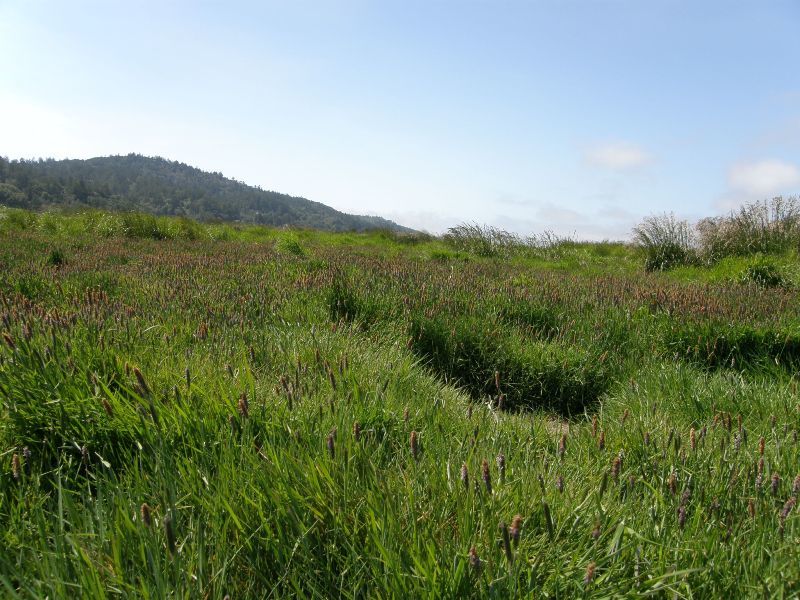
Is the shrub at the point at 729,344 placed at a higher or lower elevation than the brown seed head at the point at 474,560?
higher

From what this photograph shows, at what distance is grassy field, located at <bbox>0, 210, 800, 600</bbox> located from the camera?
4.70 feet

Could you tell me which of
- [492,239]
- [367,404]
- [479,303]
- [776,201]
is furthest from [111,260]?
[776,201]

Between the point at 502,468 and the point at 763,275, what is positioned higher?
the point at 763,275

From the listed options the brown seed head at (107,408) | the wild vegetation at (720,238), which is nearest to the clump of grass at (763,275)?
the wild vegetation at (720,238)

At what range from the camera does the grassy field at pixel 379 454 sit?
4.70 feet

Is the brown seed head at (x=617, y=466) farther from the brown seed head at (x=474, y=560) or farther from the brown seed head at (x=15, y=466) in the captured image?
the brown seed head at (x=15, y=466)

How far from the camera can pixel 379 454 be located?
2.10 m

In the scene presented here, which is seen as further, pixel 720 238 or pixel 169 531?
pixel 720 238

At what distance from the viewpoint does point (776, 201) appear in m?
14.4

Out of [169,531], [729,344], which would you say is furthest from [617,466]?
[729,344]

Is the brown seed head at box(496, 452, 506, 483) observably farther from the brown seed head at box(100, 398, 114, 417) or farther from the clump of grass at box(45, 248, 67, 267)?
the clump of grass at box(45, 248, 67, 267)

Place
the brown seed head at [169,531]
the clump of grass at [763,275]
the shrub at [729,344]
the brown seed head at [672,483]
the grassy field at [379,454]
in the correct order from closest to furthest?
1. the brown seed head at [169,531]
2. the grassy field at [379,454]
3. the brown seed head at [672,483]
4. the shrub at [729,344]
5. the clump of grass at [763,275]

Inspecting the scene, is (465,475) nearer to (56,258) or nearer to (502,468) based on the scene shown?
(502,468)

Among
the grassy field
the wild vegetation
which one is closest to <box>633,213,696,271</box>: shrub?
the wild vegetation
